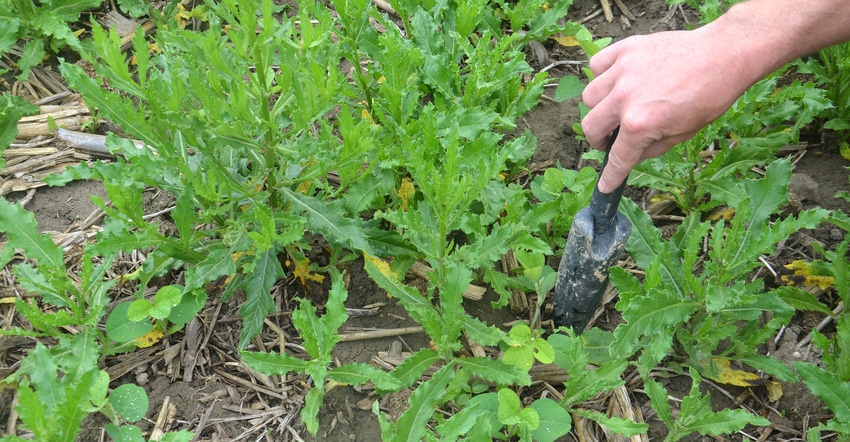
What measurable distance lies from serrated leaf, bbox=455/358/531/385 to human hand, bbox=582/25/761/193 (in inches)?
33.7

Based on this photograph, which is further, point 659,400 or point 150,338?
point 150,338

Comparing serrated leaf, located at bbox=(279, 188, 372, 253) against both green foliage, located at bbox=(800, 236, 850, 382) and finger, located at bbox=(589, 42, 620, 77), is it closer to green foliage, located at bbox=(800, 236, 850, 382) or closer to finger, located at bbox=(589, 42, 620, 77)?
finger, located at bbox=(589, 42, 620, 77)

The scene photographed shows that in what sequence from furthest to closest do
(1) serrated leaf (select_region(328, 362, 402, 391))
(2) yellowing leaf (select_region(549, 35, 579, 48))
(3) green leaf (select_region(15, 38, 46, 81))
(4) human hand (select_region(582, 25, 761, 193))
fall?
(2) yellowing leaf (select_region(549, 35, 579, 48))
(3) green leaf (select_region(15, 38, 46, 81))
(1) serrated leaf (select_region(328, 362, 402, 391))
(4) human hand (select_region(582, 25, 761, 193))

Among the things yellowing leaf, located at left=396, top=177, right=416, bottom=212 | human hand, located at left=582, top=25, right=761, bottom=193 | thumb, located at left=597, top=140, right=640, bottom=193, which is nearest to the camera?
human hand, located at left=582, top=25, right=761, bottom=193

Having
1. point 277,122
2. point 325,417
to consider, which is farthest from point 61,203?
point 325,417

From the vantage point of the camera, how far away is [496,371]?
8.03ft

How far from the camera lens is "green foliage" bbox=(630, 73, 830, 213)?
2982mm

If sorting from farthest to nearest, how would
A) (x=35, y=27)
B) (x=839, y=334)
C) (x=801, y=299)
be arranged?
(x=35, y=27) → (x=801, y=299) → (x=839, y=334)

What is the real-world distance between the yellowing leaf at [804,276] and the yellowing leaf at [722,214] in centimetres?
34

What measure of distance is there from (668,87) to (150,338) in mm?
2184

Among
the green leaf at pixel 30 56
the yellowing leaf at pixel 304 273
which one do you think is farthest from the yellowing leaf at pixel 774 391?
the green leaf at pixel 30 56

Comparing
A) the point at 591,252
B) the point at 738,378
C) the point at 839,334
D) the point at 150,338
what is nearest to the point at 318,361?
the point at 150,338

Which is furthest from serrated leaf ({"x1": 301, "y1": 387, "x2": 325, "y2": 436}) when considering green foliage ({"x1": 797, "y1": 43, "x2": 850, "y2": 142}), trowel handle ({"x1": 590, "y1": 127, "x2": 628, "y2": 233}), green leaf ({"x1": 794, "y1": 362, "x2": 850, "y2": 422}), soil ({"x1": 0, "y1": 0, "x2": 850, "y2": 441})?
green foliage ({"x1": 797, "y1": 43, "x2": 850, "y2": 142})

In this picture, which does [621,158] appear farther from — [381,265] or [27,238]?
[27,238]
